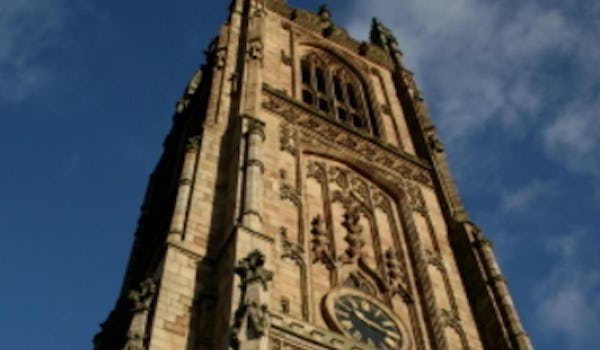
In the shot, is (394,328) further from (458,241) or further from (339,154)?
(339,154)

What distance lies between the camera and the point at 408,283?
Answer: 20.2 metres

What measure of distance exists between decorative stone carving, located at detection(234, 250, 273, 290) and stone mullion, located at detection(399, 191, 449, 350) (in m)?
5.82

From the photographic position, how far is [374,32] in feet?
137

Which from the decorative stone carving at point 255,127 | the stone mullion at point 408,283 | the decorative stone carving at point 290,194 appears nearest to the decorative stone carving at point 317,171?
the decorative stone carving at point 290,194

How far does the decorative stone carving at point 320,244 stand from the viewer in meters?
19.0

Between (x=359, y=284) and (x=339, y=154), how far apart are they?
601 centimetres

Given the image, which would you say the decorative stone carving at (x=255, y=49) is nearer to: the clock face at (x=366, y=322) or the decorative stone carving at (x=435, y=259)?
the decorative stone carving at (x=435, y=259)

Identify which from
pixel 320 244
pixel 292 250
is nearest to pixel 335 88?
pixel 320 244

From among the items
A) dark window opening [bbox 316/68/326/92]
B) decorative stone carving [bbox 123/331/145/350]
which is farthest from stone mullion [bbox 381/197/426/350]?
dark window opening [bbox 316/68/326/92]

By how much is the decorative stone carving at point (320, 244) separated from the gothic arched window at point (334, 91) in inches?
324

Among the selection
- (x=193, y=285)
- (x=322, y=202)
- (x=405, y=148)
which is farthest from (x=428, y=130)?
(x=193, y=285)

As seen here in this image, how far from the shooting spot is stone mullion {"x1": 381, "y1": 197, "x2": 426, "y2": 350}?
18266 millimetres

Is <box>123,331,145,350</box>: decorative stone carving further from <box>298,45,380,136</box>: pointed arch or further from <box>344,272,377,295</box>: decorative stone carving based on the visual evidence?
<box>298,45,380,136</box>: pointed arch

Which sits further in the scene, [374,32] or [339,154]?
[374,32]
